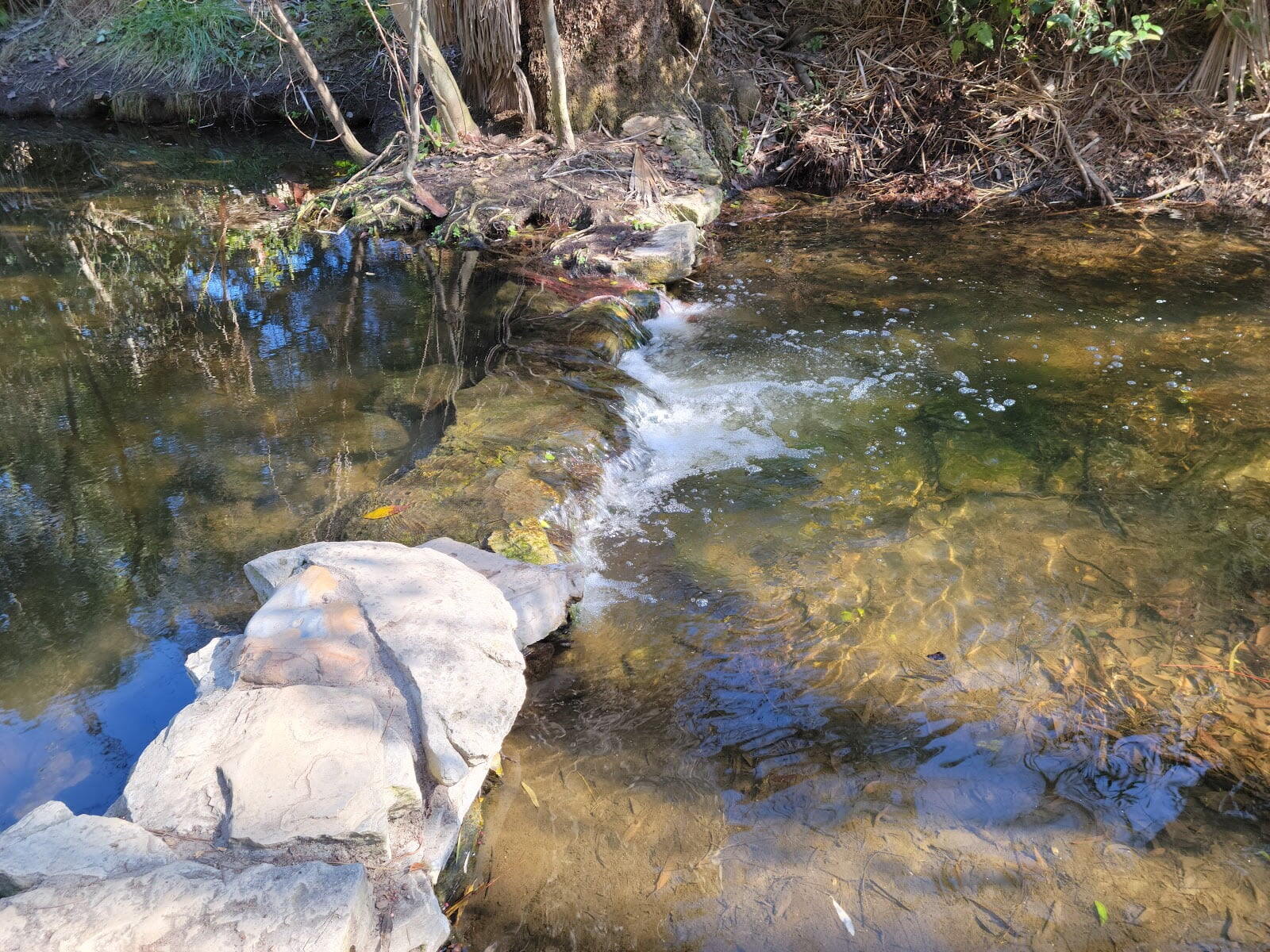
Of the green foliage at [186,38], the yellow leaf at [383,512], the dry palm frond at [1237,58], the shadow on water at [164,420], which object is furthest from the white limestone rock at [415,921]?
the green foliage at [186,38]

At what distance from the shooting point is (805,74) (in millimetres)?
8672

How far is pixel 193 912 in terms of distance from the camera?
1.55 meters

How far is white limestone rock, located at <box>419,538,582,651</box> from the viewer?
8.79 ft

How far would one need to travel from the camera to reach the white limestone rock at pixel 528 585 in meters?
2.68

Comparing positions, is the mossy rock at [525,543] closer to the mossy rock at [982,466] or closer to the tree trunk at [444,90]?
the mossy rock at [982,466]

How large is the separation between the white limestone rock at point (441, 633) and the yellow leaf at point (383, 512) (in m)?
0.53

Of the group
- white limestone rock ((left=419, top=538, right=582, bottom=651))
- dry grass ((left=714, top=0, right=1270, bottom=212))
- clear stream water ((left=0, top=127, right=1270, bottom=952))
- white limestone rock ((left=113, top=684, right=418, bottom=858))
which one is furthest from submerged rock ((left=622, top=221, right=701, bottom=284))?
white limestone rock ((left=113, top=684, right=418, bottom=858))

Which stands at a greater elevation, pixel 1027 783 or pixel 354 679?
pixel 354 679

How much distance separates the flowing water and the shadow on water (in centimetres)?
120

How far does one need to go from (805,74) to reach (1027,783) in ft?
26.4

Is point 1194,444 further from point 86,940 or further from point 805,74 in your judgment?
point 805,74

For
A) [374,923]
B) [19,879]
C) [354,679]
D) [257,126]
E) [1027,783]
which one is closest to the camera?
[19,879]

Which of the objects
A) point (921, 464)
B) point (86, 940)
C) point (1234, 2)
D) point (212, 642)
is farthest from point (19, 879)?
point (1234, 2)

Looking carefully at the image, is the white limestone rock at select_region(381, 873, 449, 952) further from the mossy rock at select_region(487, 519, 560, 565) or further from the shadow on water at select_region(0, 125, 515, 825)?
the mossy rock at select_region(487, 519, 560, 565)
